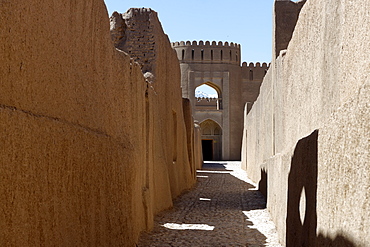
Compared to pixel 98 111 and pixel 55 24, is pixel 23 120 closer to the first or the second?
pixel 55 24

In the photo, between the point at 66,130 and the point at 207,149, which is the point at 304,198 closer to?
the point at 66,130

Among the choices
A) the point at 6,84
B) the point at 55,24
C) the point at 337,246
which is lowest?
the point at 337,246

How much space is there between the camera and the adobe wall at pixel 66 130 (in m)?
2.54

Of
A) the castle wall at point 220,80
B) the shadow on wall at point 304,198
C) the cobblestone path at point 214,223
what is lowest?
the cobblestone path at point 214,223

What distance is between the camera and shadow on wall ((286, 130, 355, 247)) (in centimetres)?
407

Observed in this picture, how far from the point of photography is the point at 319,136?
3867mm

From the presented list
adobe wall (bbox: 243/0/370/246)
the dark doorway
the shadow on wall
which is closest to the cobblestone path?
adobe wall (bbox: 243/0/370/246)

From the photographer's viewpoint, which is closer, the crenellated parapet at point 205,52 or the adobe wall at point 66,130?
the adobe wall at point 66,130

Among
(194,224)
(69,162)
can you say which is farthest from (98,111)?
(194,224)

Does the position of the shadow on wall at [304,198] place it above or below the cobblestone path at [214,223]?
above

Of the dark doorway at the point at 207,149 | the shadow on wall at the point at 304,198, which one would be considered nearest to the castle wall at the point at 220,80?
the dark doorway at the point at 207,149

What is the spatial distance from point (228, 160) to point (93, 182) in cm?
3016

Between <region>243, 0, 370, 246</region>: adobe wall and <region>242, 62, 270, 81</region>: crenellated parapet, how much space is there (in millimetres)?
28291

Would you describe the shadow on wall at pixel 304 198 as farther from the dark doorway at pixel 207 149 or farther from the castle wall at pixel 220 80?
the dark doorway at pixel 207 149
